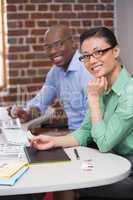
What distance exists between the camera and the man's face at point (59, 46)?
2812 mm

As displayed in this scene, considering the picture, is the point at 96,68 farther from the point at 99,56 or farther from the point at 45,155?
the point at 45,155

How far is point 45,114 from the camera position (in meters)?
3.50

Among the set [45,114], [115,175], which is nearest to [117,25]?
[45,114]

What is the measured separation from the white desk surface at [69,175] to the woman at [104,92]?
0.15 metres

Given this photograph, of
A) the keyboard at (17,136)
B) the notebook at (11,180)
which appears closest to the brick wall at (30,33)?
the keyboard at (17,136)

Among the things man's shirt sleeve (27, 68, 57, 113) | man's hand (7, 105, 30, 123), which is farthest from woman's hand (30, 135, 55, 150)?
man's shirt sleeve (27, 68, 57, 113)

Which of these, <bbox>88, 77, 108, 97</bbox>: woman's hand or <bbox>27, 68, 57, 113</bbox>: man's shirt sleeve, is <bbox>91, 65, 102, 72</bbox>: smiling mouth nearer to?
<bbox>88, 77, 108, 97</bbox>: woman's hand

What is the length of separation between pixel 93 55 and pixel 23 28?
7.08ft

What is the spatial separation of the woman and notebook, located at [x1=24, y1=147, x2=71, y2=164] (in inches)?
1.4

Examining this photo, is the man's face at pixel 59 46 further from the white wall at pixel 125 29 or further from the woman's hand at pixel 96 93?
the white wall at pixel 125 29

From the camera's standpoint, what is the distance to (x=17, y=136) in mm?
2238

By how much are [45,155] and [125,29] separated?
98.7 inches

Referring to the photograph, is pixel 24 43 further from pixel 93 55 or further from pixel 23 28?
pixel 93 55

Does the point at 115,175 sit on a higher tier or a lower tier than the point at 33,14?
lower
